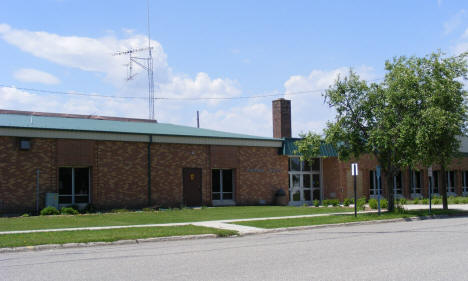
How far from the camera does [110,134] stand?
2664 centimetres

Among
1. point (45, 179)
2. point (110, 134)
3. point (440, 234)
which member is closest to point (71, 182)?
point (45, 179)

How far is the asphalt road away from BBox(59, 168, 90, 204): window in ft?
43.4

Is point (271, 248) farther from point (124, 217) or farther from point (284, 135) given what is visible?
point (284, 135)

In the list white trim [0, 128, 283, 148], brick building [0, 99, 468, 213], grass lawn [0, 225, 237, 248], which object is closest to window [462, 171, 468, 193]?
brick building [0, 99, 468, 213]

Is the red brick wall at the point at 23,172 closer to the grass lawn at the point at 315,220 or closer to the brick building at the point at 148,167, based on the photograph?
the brick building at the point at 148,167

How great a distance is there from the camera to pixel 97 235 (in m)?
15.2

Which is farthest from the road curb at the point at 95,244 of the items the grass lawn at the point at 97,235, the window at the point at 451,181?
the window at the point at 451,181

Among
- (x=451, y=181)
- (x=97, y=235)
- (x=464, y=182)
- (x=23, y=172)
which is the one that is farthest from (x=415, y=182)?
(x=97, y=235)

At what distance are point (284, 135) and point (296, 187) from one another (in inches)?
150

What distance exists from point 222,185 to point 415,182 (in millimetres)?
20470

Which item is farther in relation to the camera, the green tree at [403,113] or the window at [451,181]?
the window at [451,181]

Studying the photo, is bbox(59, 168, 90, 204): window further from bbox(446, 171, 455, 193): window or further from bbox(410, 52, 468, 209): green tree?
bbox(446, 171, 455, 193): window

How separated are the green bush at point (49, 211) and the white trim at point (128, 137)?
3.68 m

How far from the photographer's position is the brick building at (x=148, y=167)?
24516mm
